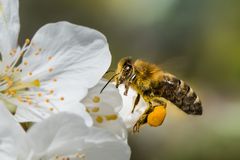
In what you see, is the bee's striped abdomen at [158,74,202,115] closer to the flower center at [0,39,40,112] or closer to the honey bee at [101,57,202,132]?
the honey bee at [101,57,202,132]

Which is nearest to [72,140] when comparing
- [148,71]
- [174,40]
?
[148,71]

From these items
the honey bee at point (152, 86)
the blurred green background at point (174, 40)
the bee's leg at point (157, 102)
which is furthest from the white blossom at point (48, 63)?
the blurred green background at point (174, 40)

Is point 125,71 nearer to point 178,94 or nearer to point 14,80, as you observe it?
point 178,94

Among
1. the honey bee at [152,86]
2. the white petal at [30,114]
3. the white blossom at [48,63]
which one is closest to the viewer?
the white petal at [30,114]

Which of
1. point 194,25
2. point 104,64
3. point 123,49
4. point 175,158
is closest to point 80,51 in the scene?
point 104,64

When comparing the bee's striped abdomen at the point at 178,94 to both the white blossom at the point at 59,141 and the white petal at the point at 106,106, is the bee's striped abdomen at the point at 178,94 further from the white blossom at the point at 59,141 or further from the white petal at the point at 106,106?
the white blossom at the point at 59,141

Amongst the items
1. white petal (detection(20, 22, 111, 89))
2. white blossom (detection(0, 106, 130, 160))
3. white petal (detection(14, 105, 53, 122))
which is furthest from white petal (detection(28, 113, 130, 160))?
white petal (detection(20, 22, 111, 89))
